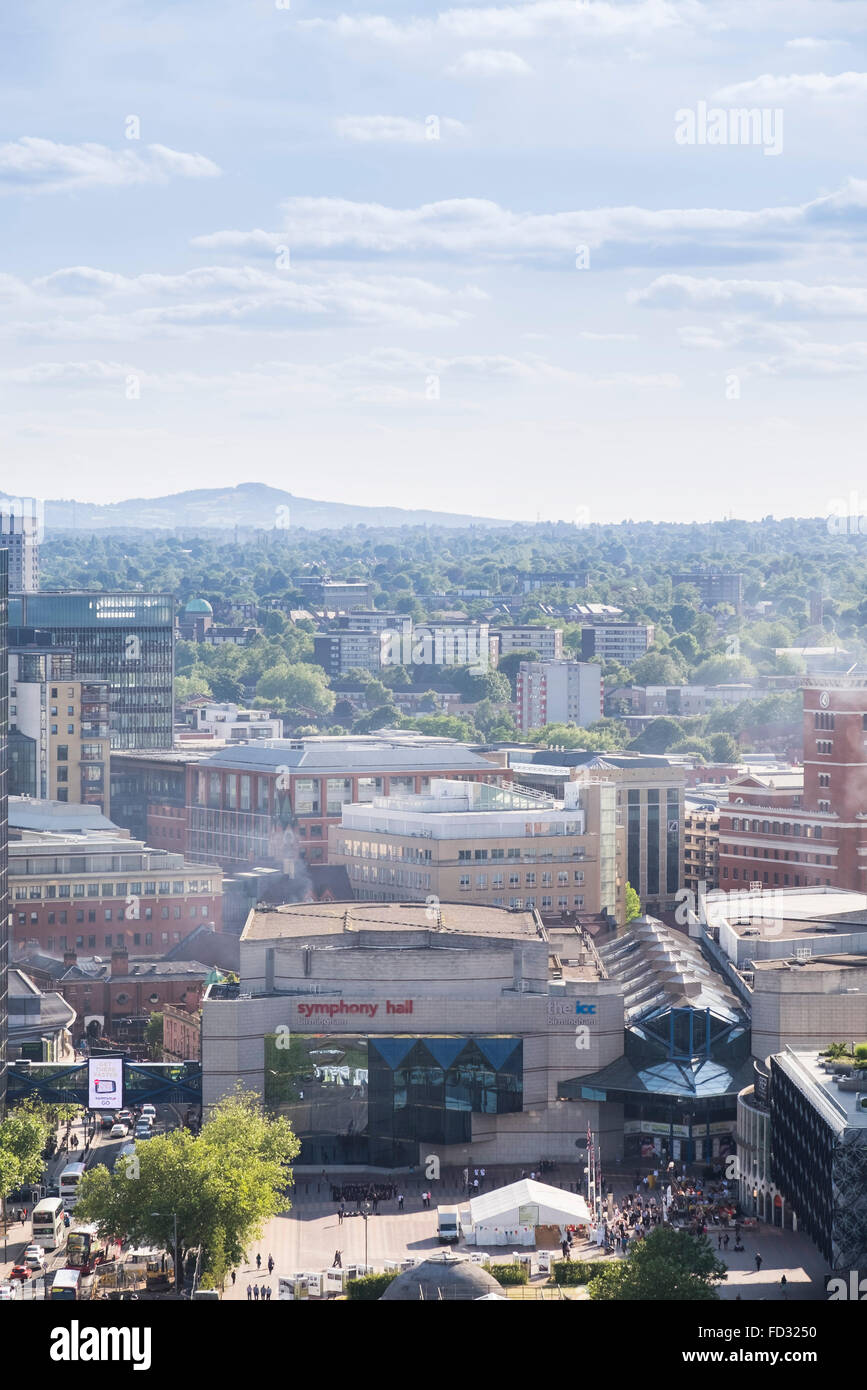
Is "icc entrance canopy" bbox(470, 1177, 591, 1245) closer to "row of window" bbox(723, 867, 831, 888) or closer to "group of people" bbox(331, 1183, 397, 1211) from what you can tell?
"group of people" bbox(331, 1183, 397, 1211)

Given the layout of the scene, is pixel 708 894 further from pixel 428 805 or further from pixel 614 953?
pixel 614 953

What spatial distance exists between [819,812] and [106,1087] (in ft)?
152

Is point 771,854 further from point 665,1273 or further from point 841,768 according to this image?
point 665,1273

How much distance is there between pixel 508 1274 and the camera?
56906 mm

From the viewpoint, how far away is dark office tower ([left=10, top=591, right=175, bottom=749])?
142m

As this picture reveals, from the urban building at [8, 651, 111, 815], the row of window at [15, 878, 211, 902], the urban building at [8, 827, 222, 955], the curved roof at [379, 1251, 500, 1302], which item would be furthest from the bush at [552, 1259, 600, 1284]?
the urban building at [8, 651, 111, 815]

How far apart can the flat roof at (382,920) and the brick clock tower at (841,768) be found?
2878 cm

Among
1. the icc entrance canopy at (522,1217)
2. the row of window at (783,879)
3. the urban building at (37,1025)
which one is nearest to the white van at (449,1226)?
the icc entrance canopy at (522,1217)

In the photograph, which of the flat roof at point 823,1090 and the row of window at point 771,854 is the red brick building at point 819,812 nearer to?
the row of window at point 771,854

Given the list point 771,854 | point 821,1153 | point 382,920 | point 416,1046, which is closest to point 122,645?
point 771,854

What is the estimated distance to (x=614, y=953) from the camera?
84.0m

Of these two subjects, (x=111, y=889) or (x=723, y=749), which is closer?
(x=111, y=889)
